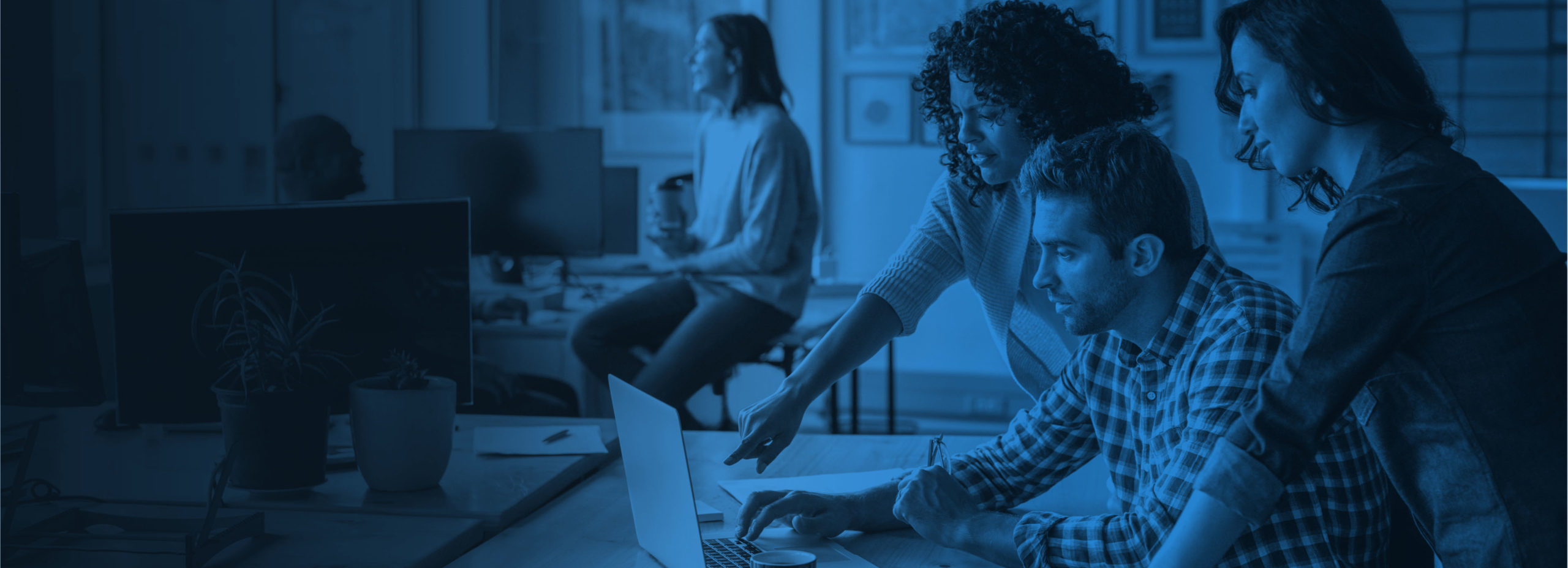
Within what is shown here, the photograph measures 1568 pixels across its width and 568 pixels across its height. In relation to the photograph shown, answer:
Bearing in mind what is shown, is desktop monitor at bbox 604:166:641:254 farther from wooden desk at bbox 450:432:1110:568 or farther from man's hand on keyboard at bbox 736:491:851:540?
man's hand on keyboard at bbox 736:491:851:540

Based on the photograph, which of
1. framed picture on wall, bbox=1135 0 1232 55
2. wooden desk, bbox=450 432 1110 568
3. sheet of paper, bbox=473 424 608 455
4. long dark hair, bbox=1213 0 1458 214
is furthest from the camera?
framed picture on wall, bbox=1135 0 1232 55

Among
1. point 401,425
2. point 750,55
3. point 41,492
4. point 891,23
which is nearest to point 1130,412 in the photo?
point 401,425

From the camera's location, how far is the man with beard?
3.33 ft

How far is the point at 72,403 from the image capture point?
1362mm

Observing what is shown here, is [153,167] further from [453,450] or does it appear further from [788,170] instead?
[453,450]

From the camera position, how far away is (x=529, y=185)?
10.3 feet

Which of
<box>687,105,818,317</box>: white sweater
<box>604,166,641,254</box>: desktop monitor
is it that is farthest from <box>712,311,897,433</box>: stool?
<box>604,166,641,254</box>: desktop monitor

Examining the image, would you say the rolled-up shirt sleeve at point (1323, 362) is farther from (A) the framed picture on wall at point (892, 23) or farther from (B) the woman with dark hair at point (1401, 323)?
(A) the framed picture on wall at point (892, 23)

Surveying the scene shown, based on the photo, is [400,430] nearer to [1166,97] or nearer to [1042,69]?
[1042,69]

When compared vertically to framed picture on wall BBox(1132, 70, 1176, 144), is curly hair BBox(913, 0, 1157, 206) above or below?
below

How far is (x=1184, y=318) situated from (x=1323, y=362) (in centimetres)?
24

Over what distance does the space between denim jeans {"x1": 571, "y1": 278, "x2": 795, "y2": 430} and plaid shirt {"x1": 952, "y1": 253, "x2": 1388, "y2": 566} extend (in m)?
1.92

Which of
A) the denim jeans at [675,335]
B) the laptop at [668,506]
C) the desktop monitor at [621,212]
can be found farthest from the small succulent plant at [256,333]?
the desktop monitor at [621,212]

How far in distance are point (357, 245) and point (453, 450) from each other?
311mm
